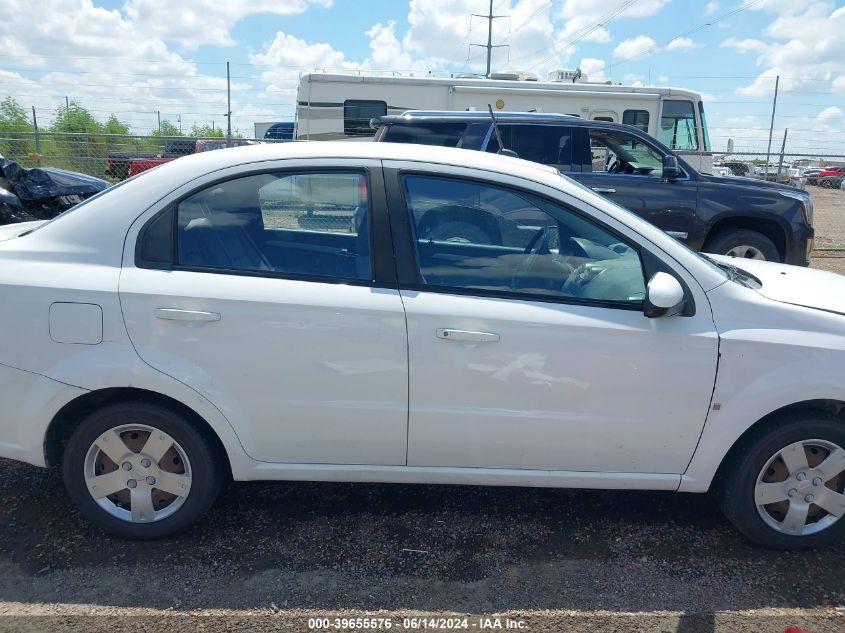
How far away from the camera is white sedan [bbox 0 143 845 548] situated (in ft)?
9.25

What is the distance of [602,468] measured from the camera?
3.01 metres

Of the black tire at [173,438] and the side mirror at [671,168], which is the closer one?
the black tire at [173,438]

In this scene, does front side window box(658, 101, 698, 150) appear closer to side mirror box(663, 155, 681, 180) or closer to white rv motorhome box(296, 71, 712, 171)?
white rv motorhome box(296, 71, 712, 171)

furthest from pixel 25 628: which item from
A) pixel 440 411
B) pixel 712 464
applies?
pixel 712 464

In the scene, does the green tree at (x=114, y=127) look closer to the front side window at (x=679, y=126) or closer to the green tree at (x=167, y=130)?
the green tree at (x=167, y=130)

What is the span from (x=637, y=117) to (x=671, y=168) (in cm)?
638

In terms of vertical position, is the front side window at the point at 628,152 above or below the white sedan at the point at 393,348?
above

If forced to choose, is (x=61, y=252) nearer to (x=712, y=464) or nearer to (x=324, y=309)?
(x=324, y=309)

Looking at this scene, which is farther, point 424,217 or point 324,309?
point 424,217

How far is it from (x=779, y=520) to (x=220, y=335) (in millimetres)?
2577

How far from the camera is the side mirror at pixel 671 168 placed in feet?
23.6

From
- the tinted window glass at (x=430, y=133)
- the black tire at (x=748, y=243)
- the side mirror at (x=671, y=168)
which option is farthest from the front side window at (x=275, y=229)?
the black tire at (x=748, y=243)

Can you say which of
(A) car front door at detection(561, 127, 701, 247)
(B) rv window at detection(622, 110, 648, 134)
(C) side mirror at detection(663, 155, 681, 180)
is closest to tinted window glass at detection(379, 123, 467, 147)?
(A) car front door at detection(561, 127, 701, 247)

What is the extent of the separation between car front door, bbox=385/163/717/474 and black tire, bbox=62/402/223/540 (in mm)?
894
